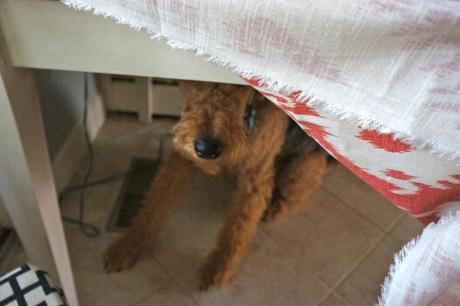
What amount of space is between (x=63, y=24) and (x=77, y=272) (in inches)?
29.9

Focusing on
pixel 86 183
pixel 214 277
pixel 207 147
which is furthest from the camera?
pixel 86 183

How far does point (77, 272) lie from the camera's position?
1100mm

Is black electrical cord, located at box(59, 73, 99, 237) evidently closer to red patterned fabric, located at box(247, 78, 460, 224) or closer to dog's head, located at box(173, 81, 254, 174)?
dog's head, located at box(173, 81, 254, 174)

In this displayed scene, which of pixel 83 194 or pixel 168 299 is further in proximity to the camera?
pixel 83 194

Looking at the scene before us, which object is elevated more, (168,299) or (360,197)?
(360,197)

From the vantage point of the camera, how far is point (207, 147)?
82 centimetres

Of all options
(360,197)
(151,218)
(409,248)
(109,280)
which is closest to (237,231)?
(151,218)

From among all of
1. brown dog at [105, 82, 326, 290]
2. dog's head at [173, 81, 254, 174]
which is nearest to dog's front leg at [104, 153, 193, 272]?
brown dog at [105, 82, 326, 290]

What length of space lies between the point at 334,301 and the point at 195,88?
0.68 meters

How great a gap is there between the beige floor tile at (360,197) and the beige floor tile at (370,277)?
8 cm

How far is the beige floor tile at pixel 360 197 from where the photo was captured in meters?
1.30

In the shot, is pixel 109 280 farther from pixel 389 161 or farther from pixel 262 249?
pixel 389 161

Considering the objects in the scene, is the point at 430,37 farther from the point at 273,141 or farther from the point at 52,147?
the point at 52,147

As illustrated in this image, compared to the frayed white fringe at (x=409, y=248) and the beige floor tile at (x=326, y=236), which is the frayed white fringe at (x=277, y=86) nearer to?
the frayed white fringe at (x=409, y=248)
